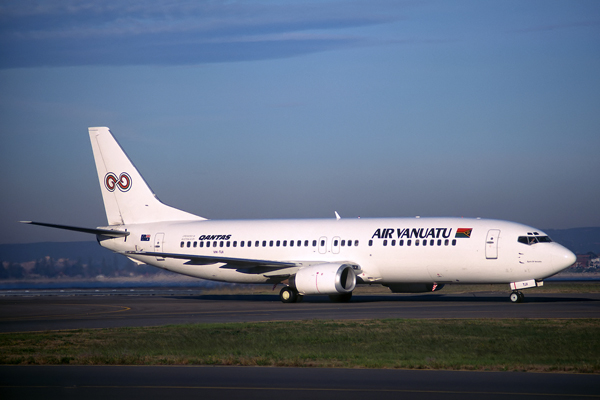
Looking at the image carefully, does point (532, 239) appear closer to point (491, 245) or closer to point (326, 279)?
point (491, 245)

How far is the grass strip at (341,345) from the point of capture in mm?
15898

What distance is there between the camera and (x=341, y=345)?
18797 millimetres

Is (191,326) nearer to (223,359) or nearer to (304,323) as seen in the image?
(304,323)

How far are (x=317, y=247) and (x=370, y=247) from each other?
3.26m

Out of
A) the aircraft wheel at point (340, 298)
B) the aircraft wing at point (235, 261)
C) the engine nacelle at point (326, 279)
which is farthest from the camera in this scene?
the aircraft wing at point (235, 261)

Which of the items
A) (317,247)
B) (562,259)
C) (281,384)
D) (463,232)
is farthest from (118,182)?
(281,384)

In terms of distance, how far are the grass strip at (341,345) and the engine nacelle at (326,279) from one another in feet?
37.3

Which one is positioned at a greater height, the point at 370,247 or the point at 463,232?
the point at 463,232

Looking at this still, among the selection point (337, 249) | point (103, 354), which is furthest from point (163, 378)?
point (337, 249)

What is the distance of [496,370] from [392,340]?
5.18m

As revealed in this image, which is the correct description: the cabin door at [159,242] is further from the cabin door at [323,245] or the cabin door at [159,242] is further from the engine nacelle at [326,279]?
the cabin door at [323,245]

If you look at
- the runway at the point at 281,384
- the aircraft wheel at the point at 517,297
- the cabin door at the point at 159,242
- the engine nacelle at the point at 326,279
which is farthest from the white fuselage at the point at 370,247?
the runway at the point at 281,384

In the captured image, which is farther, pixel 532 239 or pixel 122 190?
pixel 122 190

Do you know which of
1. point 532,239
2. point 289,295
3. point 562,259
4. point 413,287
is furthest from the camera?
point 413,287
